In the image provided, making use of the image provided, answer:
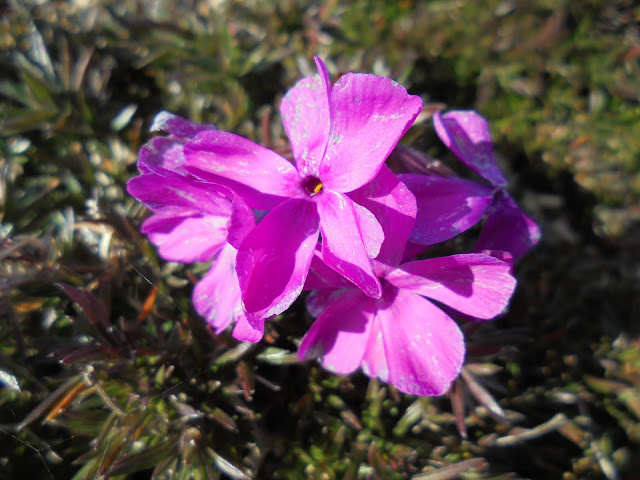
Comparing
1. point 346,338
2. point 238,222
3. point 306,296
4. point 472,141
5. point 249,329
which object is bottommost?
point 306,296

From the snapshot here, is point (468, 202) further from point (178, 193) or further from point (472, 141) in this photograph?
point (178, 193)

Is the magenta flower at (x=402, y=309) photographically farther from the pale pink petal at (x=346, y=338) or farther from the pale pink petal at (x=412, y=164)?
the pale pink petal at (x=412, y=164)

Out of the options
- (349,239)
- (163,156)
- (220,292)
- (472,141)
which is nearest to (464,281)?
(349,239)

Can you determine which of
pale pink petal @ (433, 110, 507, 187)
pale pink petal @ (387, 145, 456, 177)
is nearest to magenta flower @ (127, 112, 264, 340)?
pale pink petal @ (387, 145, 456, 177)

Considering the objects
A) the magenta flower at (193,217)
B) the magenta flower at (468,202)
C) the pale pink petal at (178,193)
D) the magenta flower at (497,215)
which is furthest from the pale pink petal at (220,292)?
the magenta flower at (497,215)

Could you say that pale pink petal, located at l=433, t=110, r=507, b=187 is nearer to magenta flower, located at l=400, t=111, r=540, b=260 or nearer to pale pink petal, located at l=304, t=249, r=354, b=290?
magenta flower, located at l=400, t=111, r=540, b=260

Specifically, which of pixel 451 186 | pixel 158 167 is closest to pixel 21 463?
pixel 158 167

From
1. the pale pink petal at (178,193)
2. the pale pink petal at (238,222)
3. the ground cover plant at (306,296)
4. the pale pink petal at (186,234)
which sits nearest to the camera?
the pale pink petal at (238,222)

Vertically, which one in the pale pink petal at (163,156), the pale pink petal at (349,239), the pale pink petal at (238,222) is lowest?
the pale pink petal at (349,239)
